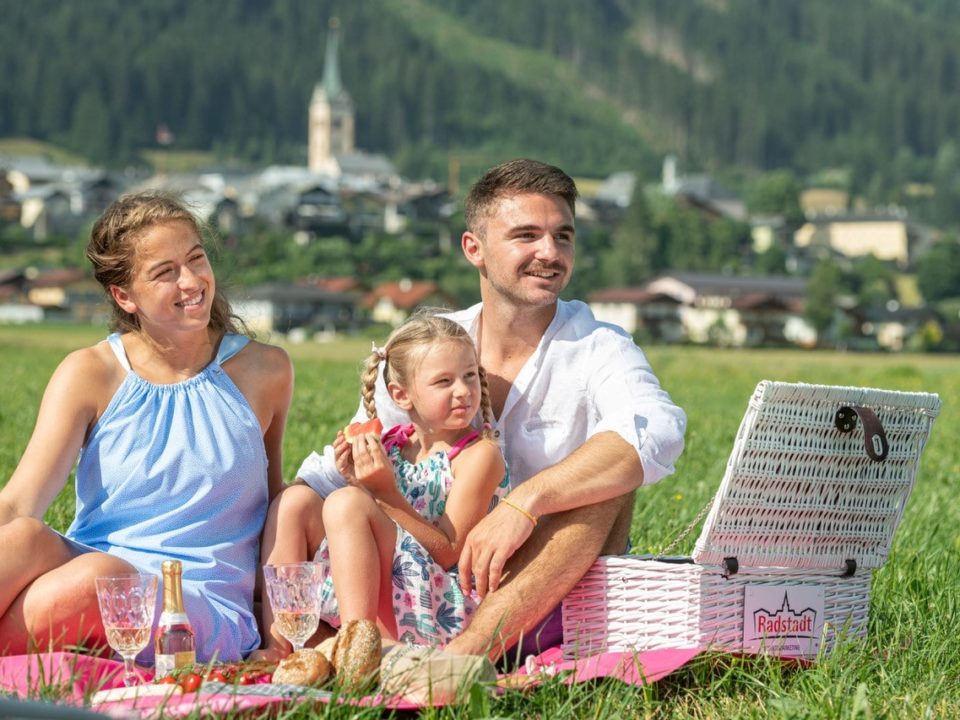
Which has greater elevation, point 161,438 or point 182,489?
point 161,438

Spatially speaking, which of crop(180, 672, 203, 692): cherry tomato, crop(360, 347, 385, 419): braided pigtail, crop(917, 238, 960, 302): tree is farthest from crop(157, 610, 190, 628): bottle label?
crop(917, 238, 960, 302): tree

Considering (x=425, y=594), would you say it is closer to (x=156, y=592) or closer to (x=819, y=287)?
(x=156, y=592)

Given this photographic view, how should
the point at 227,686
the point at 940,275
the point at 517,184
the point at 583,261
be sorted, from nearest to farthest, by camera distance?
the point at 227,686, the point at 517,184, the point at 583,261, the point at 940,275

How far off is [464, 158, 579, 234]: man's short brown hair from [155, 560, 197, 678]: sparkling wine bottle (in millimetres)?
1437

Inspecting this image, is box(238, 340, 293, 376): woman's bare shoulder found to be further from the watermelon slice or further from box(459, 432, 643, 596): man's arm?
box(459, 432, 643, 596): man's arm

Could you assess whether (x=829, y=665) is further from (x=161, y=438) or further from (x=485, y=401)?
(x=161, y=438)

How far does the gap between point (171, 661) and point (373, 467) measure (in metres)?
0.76

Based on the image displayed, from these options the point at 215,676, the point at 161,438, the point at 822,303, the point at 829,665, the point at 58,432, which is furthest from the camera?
the point at 822,303

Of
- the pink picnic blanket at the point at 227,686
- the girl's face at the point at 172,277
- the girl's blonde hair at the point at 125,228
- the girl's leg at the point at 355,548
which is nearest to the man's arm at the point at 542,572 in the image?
the pink picnic blanket at the point at 227,686

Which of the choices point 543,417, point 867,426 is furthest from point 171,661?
point 867,426

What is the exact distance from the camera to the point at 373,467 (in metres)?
4.42

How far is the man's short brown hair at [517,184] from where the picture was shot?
4844 mm

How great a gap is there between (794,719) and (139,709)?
152 cm

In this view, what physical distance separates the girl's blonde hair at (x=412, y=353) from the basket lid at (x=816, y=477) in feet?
2.41
